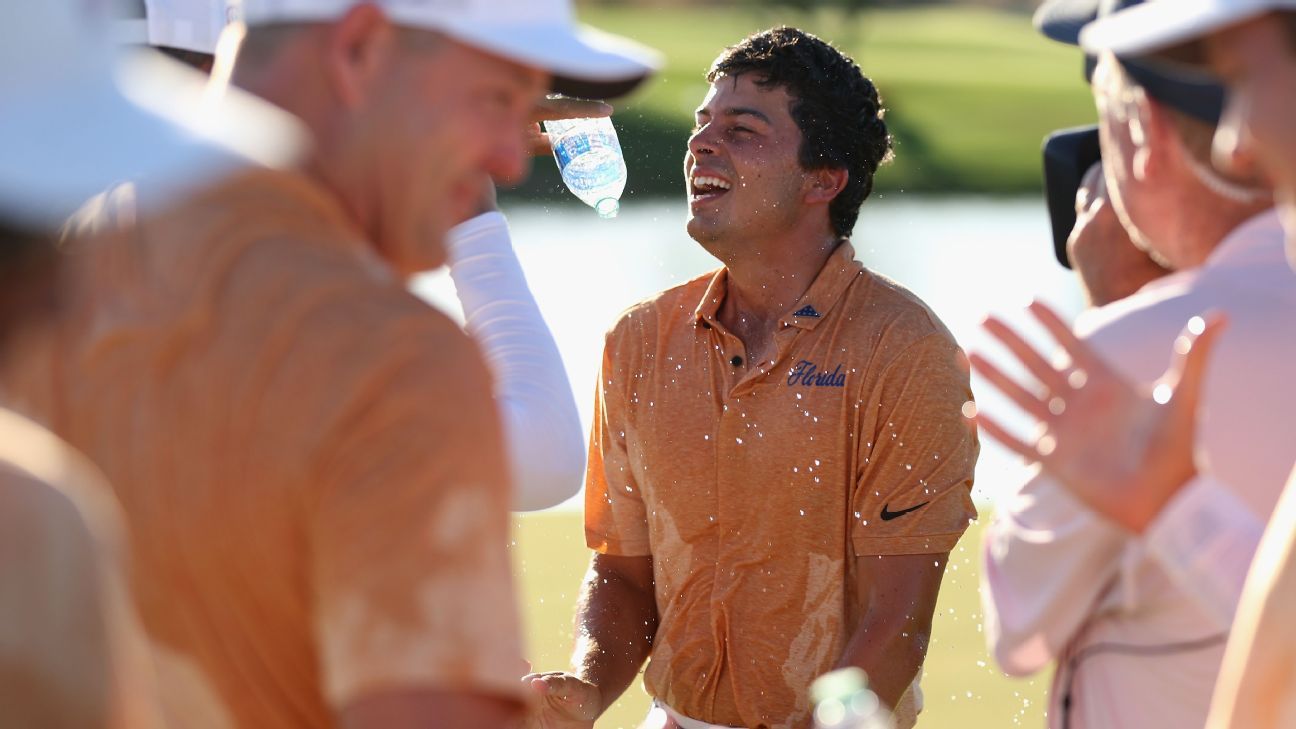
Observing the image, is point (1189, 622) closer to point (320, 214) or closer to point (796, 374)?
point (320, 214)

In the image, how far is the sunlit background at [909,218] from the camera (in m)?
5.82

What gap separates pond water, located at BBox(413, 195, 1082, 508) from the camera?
1197 cm

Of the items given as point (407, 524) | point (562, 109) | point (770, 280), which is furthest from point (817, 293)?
point (407, 524)

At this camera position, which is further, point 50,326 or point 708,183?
point 708,183

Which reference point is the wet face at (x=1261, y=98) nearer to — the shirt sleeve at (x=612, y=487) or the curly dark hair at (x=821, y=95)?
the shirt sleeve at (x=612, y=487)

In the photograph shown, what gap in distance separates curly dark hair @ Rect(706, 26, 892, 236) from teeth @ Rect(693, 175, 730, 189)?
0.21 meters

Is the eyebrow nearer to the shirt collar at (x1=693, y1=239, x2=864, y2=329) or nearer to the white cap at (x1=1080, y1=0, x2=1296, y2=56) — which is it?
the shirt collar at (x1=693, y1=239, x2=864, y2=329)

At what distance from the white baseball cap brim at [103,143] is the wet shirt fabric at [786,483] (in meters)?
2.42

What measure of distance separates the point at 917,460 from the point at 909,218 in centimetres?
2214

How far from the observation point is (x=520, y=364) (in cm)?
215

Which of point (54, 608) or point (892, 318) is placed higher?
point (54, 608)

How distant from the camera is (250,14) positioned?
1636mm

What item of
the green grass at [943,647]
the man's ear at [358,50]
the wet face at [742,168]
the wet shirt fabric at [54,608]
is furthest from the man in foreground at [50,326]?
the green grass at [943,647]

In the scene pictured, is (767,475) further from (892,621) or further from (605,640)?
(605,640)
